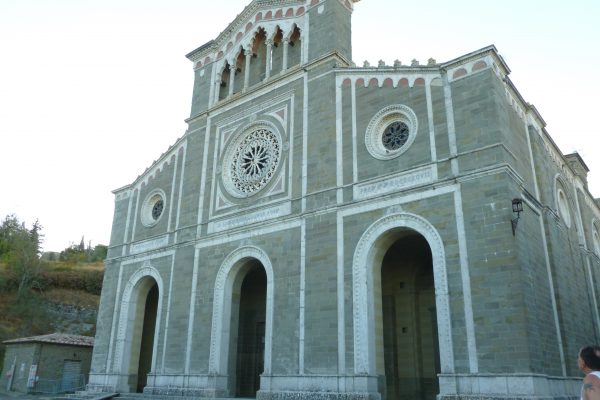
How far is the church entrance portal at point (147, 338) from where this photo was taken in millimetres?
23922

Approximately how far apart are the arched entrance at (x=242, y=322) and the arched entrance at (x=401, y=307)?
12.3ft

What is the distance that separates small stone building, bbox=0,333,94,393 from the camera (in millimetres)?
26344

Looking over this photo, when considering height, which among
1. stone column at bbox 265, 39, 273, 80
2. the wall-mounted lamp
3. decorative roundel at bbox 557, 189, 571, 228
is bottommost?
the wall-mounted lamp

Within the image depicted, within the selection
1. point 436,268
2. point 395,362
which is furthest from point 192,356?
point 436,268

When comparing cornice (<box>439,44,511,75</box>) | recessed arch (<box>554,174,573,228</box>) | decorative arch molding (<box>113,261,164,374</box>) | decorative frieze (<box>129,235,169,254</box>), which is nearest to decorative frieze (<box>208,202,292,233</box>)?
decorative frieze (<box>129,235,169,254</box>)

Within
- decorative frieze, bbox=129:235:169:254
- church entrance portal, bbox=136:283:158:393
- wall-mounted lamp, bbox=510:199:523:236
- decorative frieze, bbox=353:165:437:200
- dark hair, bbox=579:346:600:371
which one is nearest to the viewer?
dark hair, bbox=579:346:600:371

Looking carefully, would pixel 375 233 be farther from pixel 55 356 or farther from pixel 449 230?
pixel 55 356

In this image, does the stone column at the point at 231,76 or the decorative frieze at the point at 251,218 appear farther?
the stone column at the point at 231,76

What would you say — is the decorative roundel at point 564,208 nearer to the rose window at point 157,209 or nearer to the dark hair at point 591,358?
the dark hair at point 591,358

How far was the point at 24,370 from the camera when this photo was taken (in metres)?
26.8

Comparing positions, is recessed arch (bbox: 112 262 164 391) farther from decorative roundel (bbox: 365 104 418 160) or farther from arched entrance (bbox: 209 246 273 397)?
decorative roundel (bbox: 365 104 418 160)

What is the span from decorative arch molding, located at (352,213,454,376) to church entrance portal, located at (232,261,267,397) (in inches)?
219

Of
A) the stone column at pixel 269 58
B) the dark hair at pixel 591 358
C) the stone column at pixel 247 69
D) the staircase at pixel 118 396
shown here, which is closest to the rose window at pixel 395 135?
the stone column at pixel 269 58

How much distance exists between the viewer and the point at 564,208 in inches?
776
